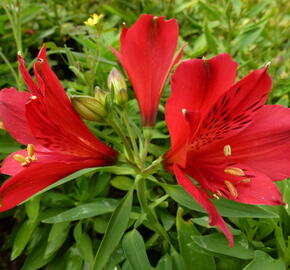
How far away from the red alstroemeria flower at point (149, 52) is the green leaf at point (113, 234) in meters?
0.33

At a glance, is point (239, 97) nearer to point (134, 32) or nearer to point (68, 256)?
point (134, 32)

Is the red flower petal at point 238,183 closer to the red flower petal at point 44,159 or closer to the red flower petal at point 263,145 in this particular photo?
the red flower petal at point 263,145

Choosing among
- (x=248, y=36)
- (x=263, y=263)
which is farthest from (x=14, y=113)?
(x=248, y=36)

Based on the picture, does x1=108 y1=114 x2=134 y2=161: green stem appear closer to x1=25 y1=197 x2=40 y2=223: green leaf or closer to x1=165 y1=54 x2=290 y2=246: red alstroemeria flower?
x1=165 y1=54 x2=290 y2=246: red alstroemeria flower

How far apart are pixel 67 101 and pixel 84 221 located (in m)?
0.68

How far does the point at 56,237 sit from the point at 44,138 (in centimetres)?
66

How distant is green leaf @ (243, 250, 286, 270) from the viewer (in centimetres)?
95

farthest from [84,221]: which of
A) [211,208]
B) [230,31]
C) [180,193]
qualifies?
[230,31]

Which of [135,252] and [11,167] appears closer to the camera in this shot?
[11,167]

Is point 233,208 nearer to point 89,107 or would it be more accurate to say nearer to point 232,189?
point 232,189

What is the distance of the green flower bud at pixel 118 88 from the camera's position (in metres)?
0.91

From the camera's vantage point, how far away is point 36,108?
2.42 ft

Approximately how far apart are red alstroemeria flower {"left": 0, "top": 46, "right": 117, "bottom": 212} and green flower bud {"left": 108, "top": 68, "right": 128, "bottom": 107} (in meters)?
0.13

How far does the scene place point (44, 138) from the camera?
0.79 metres
